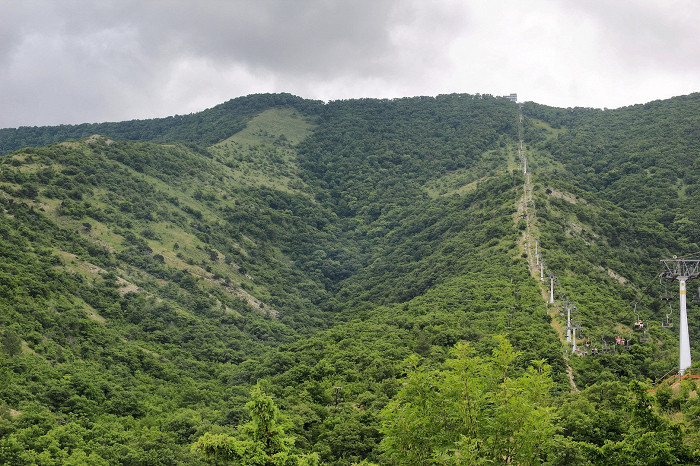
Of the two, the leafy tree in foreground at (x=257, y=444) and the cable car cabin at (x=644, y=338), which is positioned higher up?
the leafy tree in foreground at (x=257, y=444)

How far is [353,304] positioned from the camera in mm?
125875

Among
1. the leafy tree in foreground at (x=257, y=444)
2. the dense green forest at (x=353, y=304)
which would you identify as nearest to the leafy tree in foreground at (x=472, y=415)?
the dense green forest at (x=353, y=304)

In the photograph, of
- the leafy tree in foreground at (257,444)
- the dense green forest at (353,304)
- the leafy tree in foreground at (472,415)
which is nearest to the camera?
the leafy tree in foreground at (257,444)

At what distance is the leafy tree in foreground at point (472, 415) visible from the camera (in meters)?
23.8

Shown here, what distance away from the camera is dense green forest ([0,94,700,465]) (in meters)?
26.5

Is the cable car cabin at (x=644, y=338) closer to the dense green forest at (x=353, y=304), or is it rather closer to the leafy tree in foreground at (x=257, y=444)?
the dense green forest at (x=353, y=304)

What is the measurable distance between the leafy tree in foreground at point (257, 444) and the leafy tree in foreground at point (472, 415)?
13.3 ft

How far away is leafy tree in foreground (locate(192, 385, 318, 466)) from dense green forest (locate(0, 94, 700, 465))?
0.10 metres

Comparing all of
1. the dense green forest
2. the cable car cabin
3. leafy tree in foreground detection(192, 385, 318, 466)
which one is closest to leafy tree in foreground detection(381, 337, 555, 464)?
the dense green forest

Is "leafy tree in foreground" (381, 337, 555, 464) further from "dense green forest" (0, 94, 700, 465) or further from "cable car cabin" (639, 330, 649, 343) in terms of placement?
"cable car cabin" (639, 330, 649, 343)

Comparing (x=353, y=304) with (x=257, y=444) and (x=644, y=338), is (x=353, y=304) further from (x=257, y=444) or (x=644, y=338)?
(x=257, y=444)

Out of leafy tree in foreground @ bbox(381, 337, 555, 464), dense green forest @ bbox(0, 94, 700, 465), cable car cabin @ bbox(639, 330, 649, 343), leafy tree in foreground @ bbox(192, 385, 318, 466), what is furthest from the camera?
cable car cabin @ bbox(639, 330, 649, 343)

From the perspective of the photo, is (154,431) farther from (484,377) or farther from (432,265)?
(432,265)

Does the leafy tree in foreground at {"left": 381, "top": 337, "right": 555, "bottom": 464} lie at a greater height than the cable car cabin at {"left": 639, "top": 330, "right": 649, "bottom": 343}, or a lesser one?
greater
